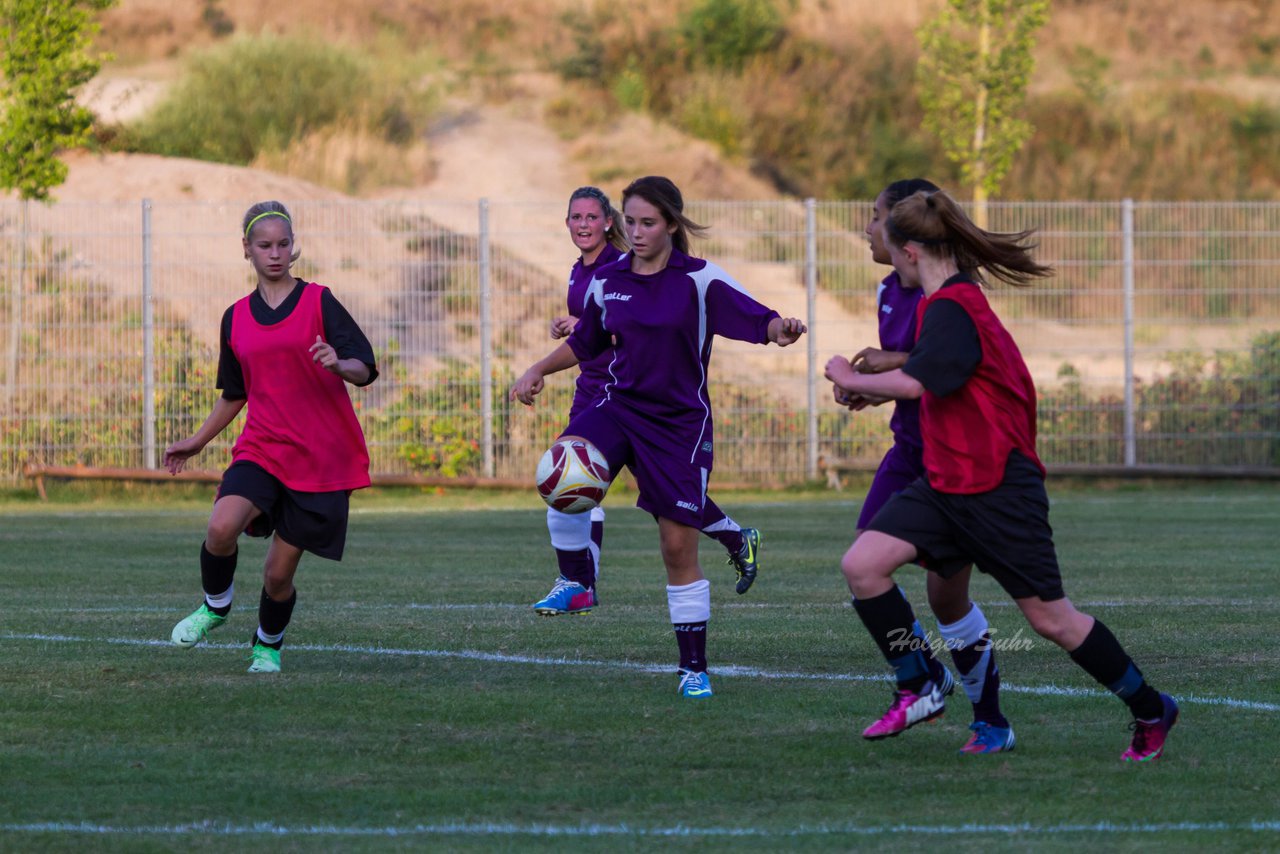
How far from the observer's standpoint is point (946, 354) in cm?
540

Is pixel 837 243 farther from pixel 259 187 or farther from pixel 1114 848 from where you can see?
pixel 1114 848

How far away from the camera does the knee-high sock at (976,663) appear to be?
5.81 m

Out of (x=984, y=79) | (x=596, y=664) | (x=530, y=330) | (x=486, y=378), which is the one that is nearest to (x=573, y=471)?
(x=596, y=664)

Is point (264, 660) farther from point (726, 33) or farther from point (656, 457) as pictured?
point (726, 33)

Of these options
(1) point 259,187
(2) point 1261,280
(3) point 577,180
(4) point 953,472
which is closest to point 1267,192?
(3) point 577,180

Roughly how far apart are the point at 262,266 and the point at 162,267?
43.1 feet

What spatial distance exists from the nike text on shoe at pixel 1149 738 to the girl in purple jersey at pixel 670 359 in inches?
72.6

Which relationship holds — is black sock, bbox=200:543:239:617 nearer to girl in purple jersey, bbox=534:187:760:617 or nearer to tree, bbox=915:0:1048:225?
girl in purple jersey, bbox=534:187:760:617

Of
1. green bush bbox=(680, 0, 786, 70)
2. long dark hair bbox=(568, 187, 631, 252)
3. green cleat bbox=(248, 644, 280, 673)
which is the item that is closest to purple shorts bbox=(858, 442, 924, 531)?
green cleat bbox=(248, 644, 280, 673)

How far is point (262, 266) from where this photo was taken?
7.31 m

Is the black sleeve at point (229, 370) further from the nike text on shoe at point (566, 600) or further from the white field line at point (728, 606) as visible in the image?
the white field line at point (728, 606)

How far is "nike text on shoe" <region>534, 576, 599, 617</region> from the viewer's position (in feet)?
29.3

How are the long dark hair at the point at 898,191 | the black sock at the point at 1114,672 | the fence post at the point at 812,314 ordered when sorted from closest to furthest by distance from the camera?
1. the black sock at the point at 1114,672
2. the long dark hair at the point at 898,191
3. the fence post at the point at 812,314

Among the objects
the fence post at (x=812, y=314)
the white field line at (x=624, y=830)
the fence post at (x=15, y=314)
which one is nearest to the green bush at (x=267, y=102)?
the fence post at (x=15, y=314)
